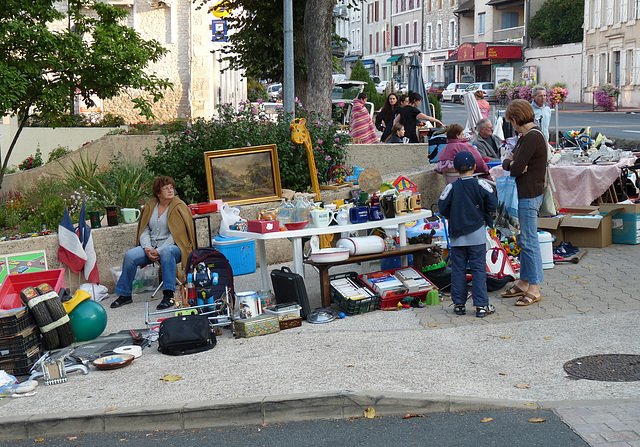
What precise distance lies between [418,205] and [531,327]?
226 centimetres

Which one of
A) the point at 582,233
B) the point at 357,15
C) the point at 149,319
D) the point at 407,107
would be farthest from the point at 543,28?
the point at 149,319

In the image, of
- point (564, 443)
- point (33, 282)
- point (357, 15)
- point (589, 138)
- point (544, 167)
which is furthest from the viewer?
point (357, 15)

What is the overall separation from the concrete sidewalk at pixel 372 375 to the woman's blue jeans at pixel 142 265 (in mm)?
718

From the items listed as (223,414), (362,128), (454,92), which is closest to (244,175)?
(223,414)

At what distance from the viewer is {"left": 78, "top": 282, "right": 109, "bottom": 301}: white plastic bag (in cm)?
886

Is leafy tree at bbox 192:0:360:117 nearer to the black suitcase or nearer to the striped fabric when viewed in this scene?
the striped fabric

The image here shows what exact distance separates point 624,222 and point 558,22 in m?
48.9

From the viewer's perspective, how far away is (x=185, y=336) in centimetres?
674

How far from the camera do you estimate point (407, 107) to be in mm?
15281

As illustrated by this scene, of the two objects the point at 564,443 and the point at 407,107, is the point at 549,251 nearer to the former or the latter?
the point at 564,443

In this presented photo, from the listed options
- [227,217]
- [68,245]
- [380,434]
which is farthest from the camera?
[227,217]

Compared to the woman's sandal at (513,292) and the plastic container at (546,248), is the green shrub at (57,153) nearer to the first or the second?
the plastic container at (546,248)

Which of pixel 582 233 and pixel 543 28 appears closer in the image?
pixel 582 233

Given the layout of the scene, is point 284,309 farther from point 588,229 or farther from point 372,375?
point 588,229
